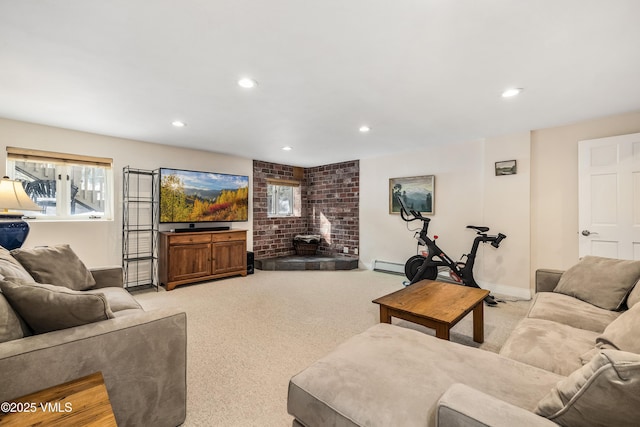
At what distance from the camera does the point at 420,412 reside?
0.93 m

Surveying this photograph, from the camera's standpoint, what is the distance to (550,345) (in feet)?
4.77

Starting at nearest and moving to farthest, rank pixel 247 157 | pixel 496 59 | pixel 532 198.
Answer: pixel 496 59, pixel 532 198, pixel 247 157

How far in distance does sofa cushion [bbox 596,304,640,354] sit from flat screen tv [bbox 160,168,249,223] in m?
4.72

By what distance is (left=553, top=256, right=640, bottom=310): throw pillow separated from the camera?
6.37ft

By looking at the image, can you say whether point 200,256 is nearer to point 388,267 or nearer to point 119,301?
point 119,301

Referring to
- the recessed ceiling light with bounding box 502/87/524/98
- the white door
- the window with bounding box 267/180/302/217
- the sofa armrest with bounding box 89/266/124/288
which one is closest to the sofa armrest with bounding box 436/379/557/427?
the recessed ceiling light with bounding box 502/87/524/98

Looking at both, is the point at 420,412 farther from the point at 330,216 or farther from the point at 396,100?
the point at 330,216

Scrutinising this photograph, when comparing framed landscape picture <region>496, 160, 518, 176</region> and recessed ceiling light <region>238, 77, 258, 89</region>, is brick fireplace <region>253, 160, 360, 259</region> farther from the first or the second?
recessed ceiling light <region>238, 77, 258, 89</region>

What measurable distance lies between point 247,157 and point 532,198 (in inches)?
182

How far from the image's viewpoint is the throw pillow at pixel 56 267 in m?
1.98

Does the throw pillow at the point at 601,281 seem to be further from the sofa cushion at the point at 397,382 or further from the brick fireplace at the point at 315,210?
the brick fireplace at the point at 315,210

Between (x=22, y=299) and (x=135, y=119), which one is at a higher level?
(x=135, y=119)

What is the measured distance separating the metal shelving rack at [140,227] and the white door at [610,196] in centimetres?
565

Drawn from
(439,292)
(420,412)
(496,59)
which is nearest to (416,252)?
(439,292)
